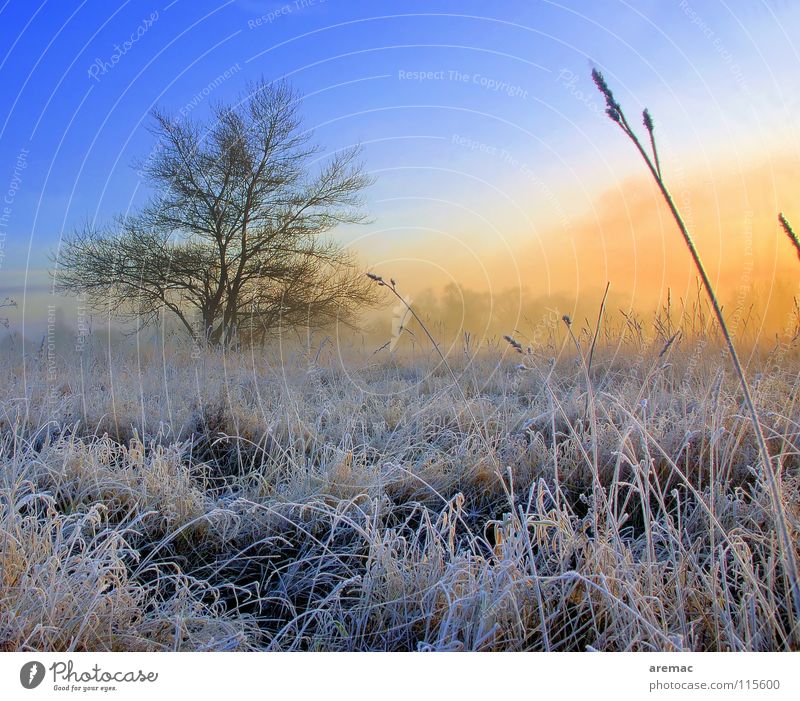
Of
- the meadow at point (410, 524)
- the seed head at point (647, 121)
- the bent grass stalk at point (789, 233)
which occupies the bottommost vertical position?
the meadow at point (410, 524)

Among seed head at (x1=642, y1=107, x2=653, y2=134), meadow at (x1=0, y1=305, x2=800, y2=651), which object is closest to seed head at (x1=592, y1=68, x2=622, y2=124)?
seed head at (x1=642, y1=107, x2=653, y2=134)

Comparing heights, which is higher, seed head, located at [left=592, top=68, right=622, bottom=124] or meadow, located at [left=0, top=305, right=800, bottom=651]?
seed head, located at [left=592, top=68, right=622, bottom=124]

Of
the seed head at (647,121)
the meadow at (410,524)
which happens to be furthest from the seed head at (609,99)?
the meadow at (410,524)

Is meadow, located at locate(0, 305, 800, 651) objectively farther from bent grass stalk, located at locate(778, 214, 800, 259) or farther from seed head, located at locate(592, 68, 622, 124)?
seed head, located at locate(592, 68, 622, 124)

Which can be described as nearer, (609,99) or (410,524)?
(609,99)

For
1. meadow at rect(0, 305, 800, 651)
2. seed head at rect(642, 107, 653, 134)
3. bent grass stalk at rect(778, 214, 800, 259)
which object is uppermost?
seed head at rect(642, 107, 653, 134)

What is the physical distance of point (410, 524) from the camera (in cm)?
255

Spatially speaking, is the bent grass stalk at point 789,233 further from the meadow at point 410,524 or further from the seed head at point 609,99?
the meadow at point 410,524

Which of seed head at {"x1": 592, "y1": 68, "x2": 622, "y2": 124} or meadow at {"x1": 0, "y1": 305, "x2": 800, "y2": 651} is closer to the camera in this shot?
seed head at {"x1": 592, "y1": 68, "x2": 622, "y2": 124}

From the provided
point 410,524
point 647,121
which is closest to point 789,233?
point 647,121

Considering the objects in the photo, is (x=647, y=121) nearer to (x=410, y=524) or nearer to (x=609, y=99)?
(x=609, y=99)

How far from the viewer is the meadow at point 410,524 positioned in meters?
1.61

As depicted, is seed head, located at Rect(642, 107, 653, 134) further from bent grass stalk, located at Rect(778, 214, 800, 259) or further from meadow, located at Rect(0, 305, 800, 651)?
meadow, located at Rect(0, 305, 800, 651)

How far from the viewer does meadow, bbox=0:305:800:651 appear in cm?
161
